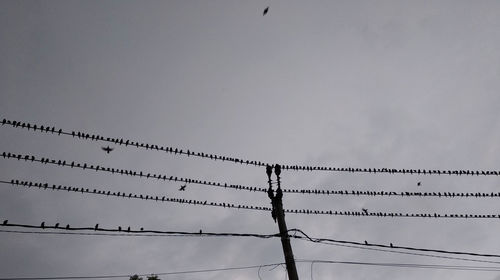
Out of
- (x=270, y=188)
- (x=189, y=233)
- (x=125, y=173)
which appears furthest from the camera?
(x=270, y=188)

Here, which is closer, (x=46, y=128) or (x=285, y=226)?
(x=46, y=128)

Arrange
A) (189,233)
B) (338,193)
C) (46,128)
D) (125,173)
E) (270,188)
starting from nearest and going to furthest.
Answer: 1. (46,128)
2. (125,173)
3. (189,233)
4. (338,193)
5. (270,188)

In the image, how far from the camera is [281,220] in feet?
39.4

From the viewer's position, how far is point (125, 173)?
382 inches

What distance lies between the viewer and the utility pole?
11.0 metres

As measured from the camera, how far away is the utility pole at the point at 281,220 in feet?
36.1

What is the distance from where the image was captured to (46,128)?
8625 mm

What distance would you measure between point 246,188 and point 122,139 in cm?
458

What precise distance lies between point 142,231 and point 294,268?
5.22 m

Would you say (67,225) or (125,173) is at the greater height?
(125,173)

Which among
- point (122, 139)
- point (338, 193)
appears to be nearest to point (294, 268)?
point (338, 193)

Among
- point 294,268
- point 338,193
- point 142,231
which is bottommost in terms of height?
point 294,268

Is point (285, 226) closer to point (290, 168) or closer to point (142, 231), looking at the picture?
point (290, 168)

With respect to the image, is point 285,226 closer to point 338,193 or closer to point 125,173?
point 338,193
